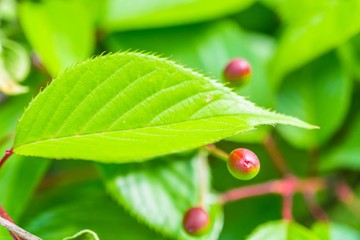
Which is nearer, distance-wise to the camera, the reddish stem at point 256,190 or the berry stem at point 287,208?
the berry stem at point 287,208

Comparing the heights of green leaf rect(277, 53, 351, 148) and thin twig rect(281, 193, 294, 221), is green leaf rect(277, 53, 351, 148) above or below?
above

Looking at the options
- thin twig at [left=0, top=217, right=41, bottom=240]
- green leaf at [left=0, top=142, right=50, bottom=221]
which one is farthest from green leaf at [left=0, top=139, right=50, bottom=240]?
thin twig at [left=0, top=217, right=41, bottom=240]

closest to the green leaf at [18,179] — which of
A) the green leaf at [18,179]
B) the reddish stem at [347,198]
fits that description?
the green leaf at [18,179]

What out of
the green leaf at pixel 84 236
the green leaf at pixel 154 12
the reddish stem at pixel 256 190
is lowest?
the green leaf at pixel 84 236

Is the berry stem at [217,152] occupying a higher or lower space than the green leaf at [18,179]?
higher

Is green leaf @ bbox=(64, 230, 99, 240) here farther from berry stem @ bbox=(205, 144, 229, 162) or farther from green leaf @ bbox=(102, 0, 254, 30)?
green leaf @ bbox=(102, 0, 254, 30)

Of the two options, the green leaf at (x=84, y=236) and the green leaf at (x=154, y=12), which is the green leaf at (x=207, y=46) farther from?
the green leaf at (x=84, y=236)
